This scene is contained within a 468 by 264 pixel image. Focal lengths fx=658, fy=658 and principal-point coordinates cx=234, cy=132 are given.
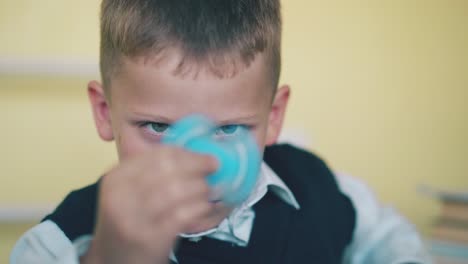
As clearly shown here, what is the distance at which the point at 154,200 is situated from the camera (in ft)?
1.65

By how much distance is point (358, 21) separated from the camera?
5.10ft

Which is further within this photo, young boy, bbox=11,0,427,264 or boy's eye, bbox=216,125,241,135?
boy's eye, bbox=216,125,241,135

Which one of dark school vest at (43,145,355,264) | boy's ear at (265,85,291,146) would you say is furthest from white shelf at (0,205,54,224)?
boy's ear at (265,85,291,146)

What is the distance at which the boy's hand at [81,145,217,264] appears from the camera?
503 millimetres

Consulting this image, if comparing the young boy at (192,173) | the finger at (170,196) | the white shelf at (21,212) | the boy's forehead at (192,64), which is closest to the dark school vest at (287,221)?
the young boy at (192,173)

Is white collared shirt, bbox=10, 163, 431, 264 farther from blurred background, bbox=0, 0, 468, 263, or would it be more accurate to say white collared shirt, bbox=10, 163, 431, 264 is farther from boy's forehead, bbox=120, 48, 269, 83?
blurred background, bbox=0, 0, 468, 263

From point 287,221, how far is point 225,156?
36 cm

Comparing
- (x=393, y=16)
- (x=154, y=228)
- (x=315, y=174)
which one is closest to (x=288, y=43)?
(x=393, y=16)

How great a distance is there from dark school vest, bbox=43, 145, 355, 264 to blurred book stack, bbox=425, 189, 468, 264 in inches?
12.9

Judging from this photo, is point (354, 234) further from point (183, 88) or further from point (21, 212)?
point (21, 212)

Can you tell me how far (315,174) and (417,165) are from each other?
660 millimetres

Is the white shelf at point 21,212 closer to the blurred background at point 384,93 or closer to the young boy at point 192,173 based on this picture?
the blurred background at point 384,93

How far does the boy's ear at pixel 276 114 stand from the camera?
3.00 feet

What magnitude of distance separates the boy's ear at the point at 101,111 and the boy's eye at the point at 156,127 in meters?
0.14
